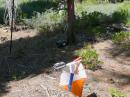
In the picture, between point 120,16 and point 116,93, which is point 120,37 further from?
point 116,93

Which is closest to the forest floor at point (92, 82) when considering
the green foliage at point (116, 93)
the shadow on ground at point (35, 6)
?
the green foliage at point (116, 93)

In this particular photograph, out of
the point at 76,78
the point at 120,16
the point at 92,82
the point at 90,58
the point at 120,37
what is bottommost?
the point at 92,82

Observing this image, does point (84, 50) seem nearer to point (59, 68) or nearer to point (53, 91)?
point (59, 68)

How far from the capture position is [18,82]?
718 centimetres

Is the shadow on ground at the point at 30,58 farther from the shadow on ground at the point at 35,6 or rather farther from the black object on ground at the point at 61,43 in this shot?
the shadow on ground at the point at 35,6

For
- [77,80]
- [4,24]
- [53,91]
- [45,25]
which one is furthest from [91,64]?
[4,24]

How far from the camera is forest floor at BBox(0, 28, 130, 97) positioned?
6.44 m

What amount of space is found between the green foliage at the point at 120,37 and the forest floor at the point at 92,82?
2.62 ft

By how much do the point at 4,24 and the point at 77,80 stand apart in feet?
25.2

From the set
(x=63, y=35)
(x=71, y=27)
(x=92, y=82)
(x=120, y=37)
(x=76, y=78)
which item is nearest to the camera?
(x=76, y=78)

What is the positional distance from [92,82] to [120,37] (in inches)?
103

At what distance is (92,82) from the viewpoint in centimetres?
689

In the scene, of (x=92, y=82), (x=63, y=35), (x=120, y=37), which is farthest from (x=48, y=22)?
(x=92, y=82)

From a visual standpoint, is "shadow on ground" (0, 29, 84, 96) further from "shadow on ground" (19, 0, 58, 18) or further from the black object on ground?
"shadow on ground" (19, 0, 58, 18)
